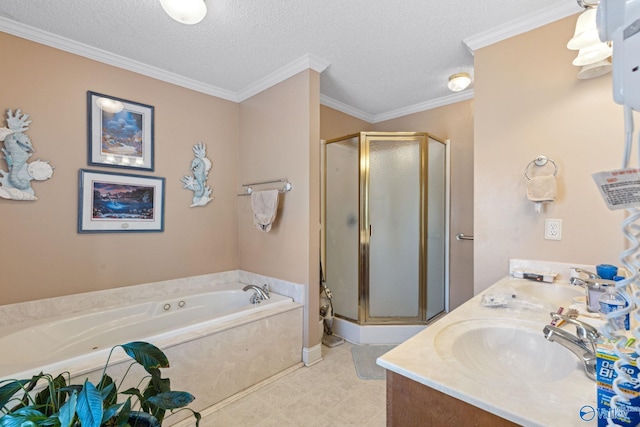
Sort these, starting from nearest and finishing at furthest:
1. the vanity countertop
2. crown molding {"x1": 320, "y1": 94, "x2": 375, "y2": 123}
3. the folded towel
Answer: the vanity countertop → the folded towel → crown molding {"x1": 320, "y1": 94, "x2": 375, "y2": 123}

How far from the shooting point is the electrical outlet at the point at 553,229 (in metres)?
1.67

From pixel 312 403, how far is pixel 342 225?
1.62m

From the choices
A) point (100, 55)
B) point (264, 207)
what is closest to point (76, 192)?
point (100, 55)

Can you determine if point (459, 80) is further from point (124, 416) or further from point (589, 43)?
point (124, 416)

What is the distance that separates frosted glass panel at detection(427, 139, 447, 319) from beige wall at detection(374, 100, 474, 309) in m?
0.09

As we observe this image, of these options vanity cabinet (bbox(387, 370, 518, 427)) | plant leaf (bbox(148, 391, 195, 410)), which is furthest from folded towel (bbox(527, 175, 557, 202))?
plant leaf (bbox(148, 391, 195, 410))

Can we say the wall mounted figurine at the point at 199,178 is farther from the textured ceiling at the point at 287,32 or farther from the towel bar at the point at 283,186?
the textured ceiling at the point at 287,32

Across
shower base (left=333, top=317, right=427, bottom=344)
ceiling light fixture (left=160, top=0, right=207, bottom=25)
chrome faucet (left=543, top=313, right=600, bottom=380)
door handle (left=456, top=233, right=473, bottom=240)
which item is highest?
ceiling light fixture (left=160, top=0, right=207, bottom=25)

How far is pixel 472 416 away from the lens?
682 millimetres

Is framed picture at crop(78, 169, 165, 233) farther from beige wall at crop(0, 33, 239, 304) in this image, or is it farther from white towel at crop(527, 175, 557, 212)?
white towel at crop(527, 175, 557, 212)

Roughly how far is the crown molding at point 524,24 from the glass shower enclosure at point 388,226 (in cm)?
94

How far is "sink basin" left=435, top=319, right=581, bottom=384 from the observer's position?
910 mm

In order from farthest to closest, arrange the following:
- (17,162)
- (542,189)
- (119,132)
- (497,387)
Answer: (119,132)
(17,162)
(542,189)
(497,387)

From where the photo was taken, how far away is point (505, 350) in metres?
1.05
